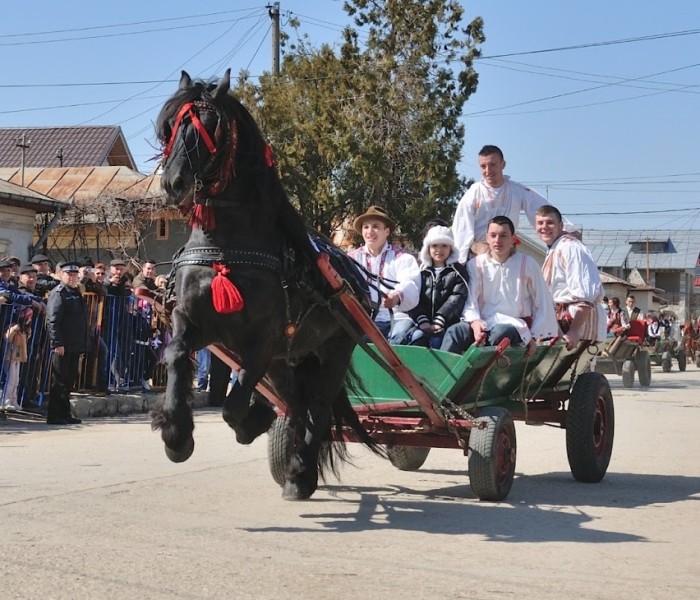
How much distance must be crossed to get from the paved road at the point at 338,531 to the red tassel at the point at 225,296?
4.02 feet

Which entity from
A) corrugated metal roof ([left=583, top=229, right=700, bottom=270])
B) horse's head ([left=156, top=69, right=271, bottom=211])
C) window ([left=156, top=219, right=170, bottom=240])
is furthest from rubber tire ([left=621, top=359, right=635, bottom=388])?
corrugated metal roof ([left=583, top=229, right=700, bottom=270])

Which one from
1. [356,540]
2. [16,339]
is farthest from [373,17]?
[356,540]

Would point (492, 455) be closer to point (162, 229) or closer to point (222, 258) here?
point (222, 258)

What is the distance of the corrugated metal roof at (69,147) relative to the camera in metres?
38.9

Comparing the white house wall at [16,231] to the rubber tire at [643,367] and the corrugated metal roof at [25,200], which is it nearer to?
the corrugated metal roof at [25,200]

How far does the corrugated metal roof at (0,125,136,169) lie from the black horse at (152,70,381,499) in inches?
1286

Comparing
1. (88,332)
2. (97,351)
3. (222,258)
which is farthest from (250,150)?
(97,351)

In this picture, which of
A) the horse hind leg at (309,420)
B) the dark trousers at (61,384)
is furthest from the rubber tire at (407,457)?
the dark trousers at (61,384)

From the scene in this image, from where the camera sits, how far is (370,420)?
7.69 meters

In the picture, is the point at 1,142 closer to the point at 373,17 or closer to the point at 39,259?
the point at 373,17

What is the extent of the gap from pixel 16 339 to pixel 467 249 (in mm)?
6369

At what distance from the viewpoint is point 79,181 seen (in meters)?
29.0

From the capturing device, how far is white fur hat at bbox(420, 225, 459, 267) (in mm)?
8375

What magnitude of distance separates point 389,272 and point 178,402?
294cm
